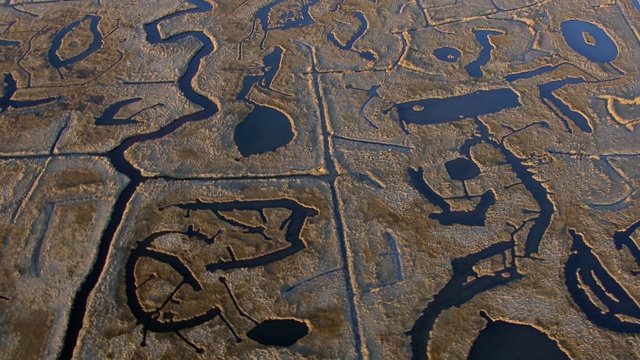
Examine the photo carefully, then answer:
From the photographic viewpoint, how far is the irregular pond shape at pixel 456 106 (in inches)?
774

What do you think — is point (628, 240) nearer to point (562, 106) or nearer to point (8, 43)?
point (562, 106)

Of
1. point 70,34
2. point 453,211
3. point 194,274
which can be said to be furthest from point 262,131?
point 70,34

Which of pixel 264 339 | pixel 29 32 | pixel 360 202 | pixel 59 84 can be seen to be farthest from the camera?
pixel 29 32

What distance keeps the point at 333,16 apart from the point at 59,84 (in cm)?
1277

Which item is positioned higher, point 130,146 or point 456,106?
point 130,146

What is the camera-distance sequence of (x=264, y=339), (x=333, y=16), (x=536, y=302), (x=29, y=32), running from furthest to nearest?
(x=333, y=16) → (x=29, y=32) → (x=536, y=302) → (x=264, y=339)

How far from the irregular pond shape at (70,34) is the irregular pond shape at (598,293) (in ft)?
67.4

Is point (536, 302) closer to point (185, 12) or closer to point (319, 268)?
point (319, 268)

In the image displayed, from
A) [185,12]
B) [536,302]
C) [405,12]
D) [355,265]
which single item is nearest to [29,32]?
[185,12]

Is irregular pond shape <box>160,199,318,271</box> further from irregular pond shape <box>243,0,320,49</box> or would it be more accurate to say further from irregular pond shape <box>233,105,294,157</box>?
irregular pond shape <box>243,0,320,49</box>

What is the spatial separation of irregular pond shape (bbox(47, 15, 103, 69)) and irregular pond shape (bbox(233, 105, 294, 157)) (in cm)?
861

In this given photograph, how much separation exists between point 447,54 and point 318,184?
10.2 metres

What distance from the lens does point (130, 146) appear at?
18.0 meters

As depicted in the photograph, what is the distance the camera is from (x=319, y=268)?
47.0 ft
